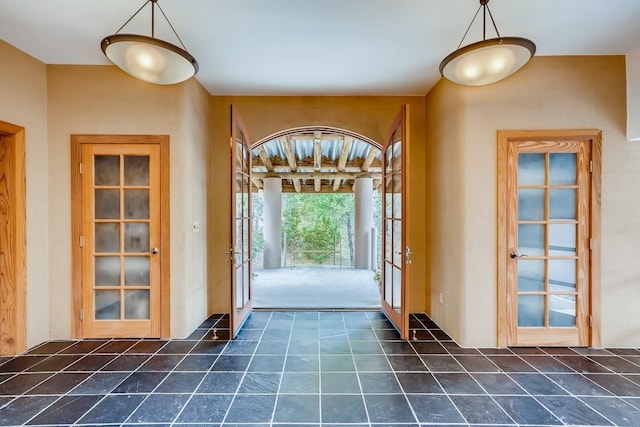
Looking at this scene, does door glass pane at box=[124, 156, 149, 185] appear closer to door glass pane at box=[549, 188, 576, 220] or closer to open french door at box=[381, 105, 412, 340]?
open french door at box=[381, 105, 412, 340]

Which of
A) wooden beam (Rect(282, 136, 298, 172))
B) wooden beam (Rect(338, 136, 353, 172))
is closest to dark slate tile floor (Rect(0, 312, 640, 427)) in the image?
wooden beam (Rect(338, 136, 353, 172))

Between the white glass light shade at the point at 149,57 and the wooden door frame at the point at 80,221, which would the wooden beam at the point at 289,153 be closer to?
the wooden door frame at the point at 80,221

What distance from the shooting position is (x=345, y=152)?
6.26 meters

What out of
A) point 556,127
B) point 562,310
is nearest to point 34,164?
point 556,127

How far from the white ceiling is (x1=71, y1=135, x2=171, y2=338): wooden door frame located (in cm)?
80

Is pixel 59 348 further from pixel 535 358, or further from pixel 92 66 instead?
pixel 535 358

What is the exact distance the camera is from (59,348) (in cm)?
289

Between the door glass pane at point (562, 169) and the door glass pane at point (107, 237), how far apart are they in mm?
4403

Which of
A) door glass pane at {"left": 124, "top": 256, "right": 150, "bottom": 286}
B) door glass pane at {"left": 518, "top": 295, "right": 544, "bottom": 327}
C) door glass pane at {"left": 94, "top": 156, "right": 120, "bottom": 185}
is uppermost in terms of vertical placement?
door glass pane at {"left": 94, "top": 156, "right": 120, "bottom": 185}

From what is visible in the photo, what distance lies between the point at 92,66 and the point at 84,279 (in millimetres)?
2193

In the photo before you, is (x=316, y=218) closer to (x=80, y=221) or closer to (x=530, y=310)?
(x=80, y=221)

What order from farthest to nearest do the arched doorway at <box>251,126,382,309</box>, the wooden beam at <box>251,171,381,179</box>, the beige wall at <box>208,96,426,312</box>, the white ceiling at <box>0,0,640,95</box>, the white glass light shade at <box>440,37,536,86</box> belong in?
1. the wooden beam at <box>251,171,381,179</box>
2. the arched doorway at <box>251,126,382,309</box>
3. the beige wall at <box>208,96,426,312</box>
4. the white ceiling at <box>0,0,640,95</box>
5. the white glass light shade at <box>440,37,536,86</box>

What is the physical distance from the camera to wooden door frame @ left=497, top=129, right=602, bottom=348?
2895mm

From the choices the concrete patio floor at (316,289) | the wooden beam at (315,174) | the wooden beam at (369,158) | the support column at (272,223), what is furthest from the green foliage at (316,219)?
the wooden beam at (369,158)
